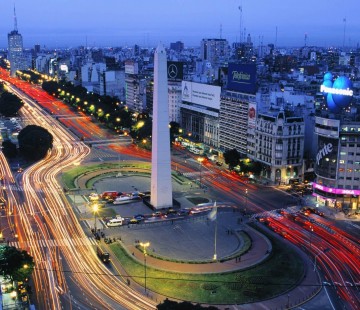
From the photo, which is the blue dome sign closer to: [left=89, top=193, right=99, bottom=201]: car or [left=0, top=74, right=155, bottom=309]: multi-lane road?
[left=89, top=193, right=99, bottom=201]: car

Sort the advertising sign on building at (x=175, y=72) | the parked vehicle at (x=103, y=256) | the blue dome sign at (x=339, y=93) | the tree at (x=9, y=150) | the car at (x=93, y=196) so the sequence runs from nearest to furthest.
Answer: the parked vehicle at (x=103, y=256) < the blue dome sign at (x=339, y=93) < the car at (x=93, y=196) < the tree at (x=9, y=150) < the advertising sign on building at (x=175, y=72)

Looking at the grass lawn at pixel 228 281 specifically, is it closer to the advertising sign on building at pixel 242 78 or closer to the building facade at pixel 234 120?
the building facade at pixel 234 120

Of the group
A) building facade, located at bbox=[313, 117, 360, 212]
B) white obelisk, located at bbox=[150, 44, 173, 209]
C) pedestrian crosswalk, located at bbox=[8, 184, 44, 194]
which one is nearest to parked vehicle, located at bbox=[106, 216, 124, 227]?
white obelisk, located at bbox=[150, 44, 173, 209]

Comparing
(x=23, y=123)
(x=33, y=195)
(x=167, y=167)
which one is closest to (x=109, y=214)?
(x=167, y=167)

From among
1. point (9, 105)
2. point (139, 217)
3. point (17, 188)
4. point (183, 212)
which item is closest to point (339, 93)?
point (183, 212)

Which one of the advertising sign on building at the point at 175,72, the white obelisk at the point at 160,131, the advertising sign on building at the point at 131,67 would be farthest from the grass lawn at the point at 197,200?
the advertising sign on building at the point at 131,67

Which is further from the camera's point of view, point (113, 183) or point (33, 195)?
point (113, 183)

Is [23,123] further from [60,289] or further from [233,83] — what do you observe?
[60,289]

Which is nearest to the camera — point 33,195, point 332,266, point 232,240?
point 332,266
